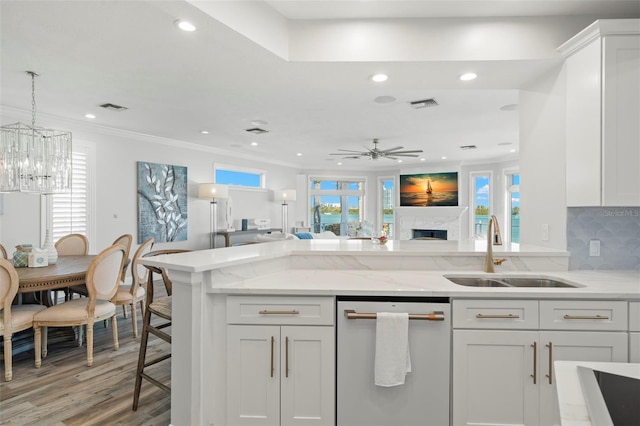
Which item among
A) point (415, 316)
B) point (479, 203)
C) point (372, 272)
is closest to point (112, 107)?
point (372, 272)

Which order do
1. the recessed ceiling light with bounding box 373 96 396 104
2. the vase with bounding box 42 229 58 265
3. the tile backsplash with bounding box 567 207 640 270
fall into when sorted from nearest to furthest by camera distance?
1. the tile backsplash with bounding box 567 207 640 270
2. the vase with bounding box 42 229 58 265
3. the recessed ceiling light with bounding box 373 96 396 104

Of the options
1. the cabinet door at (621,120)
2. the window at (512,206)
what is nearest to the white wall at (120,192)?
the cabinet door at (621,120)

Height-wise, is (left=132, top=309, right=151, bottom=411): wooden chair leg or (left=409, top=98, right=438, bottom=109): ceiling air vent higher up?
(left=409, top=98, right=438, bottom=109): ceiling air vent

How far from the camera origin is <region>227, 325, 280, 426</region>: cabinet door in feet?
A: 6.17

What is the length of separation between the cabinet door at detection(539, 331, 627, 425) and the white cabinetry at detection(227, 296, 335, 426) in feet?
3.67

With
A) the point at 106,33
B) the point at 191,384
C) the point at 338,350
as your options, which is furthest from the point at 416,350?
the point at 106,33

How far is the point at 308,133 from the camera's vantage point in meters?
5.70

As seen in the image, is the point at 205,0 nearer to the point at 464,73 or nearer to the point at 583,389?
the point at 464,73

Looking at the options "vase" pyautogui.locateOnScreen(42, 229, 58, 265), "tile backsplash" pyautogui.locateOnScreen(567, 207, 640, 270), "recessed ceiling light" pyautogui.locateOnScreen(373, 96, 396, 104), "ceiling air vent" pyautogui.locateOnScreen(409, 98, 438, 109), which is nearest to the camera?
"tile backsplash" pyautogui.locateOnScreen(567, 207, 640, 270)

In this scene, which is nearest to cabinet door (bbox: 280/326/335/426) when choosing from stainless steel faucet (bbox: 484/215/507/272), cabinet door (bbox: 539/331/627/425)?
cabinet door (bbox: 539/331/627/425)

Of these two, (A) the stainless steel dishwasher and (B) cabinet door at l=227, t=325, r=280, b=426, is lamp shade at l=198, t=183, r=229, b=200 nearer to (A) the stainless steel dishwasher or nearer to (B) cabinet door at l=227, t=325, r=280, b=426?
(B) cabinet door at l=227, t=325, r=280, b=426

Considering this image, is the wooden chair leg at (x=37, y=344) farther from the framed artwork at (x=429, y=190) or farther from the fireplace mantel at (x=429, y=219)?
the framed artwork at (x=429, y=190)

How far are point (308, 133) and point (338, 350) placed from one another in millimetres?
4354

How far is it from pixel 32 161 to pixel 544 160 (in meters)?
4.62
